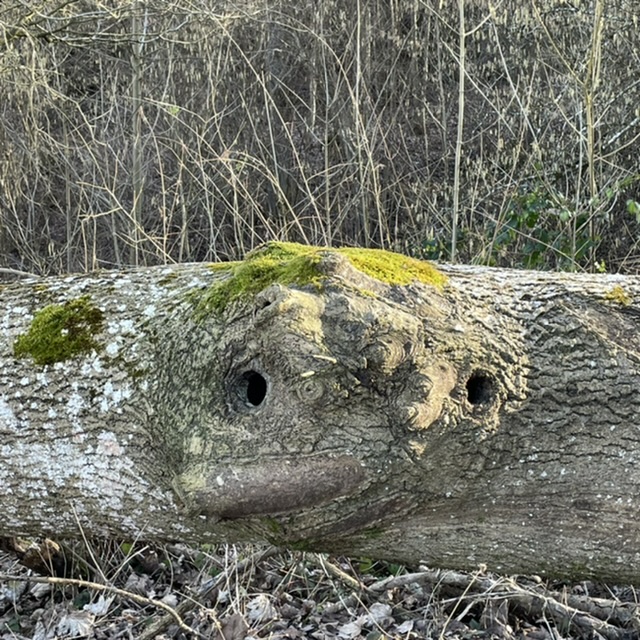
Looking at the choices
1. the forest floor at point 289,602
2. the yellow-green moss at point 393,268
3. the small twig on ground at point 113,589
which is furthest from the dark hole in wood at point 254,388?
the forest floor at point 289,602

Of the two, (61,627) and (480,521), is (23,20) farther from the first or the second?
(480,521)

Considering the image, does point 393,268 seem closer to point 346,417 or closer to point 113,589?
point 346,417

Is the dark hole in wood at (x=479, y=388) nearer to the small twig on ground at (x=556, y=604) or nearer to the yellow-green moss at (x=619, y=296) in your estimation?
the yellow-green moss at (x=619, y=296)

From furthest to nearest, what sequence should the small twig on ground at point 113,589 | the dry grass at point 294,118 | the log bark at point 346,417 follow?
the dry grass at point 294,118
the small twig on ground at point 113,589
the log bark at point 346,417

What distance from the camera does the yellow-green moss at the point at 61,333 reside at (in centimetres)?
174

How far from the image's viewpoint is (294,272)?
1.58m

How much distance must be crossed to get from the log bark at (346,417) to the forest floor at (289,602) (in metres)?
1.08

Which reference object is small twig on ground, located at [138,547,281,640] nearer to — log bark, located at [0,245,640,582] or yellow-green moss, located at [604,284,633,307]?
log bark, located at [0,245,640,582]

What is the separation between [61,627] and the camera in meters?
3.00

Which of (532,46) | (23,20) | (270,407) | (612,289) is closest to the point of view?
(270,407)

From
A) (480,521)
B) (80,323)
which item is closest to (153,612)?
(80,323)

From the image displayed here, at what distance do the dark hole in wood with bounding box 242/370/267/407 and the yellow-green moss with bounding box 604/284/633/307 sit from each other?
0.82m

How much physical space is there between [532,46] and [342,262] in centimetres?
565

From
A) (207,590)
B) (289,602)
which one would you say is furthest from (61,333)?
(289,602)
